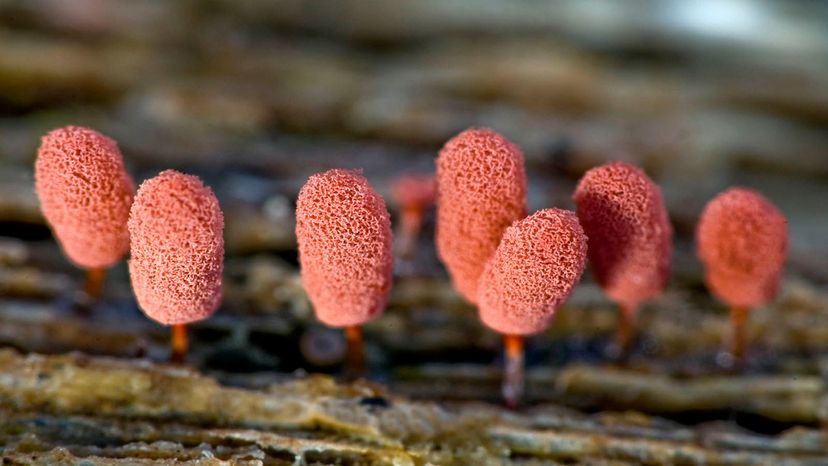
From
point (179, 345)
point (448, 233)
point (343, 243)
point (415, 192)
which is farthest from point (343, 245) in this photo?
point (415, 192)

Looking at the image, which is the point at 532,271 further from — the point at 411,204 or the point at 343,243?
the point at 411,204

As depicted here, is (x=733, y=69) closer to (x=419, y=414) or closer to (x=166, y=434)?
(x=419, y=414)

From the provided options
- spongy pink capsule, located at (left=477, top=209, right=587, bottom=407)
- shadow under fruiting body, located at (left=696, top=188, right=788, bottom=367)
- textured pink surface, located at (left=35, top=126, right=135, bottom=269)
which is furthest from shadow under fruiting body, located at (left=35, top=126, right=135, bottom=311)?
shadow under fruiting body, located at (left=696, top=188, right=788, bottom=367)

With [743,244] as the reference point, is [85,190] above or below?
above

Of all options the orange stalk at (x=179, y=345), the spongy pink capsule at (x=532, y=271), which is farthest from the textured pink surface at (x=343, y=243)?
Answer: the orange stalk at (x=179, y=345)

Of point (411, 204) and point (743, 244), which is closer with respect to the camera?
point (743, 244)

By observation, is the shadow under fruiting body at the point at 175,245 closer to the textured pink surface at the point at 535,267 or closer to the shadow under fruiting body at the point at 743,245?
the textured pink surface at the point at 535,267

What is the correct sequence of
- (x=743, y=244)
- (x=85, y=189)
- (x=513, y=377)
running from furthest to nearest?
(x=513, y=377)
(x=743, y=244)
(x=85, y=189)
